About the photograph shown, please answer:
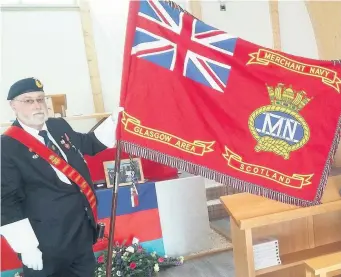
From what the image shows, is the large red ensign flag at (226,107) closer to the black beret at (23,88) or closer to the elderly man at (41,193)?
the elderly man at (41,193)

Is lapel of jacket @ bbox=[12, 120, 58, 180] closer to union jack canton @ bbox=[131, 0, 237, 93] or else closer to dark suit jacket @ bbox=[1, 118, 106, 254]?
dark suit jacket @ bbox=[1, 118, 106, 254]

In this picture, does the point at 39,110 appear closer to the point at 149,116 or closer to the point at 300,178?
the point at 149,116

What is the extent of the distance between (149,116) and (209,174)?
0.43m

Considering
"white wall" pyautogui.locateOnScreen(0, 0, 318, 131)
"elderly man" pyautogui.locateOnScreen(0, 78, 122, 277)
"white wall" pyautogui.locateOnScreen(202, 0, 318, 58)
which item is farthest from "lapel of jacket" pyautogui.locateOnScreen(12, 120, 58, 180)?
"white wall" pyautogui.locateOnScreen(202, 0, 318, 58)

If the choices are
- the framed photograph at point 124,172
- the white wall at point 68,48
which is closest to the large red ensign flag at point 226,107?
the framed photograph at point 124,172

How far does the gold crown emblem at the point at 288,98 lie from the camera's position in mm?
1837

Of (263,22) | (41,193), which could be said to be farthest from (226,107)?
(263,22)

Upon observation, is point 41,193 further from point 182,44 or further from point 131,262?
point 131,262

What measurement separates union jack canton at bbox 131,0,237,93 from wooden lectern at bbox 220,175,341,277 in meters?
0.77

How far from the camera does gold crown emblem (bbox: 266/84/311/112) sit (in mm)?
1837

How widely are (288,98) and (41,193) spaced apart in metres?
1.33

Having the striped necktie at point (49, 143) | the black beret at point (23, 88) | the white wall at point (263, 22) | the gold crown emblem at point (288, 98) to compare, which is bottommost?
the striped necktie at point (49, 143)

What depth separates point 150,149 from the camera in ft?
5.60

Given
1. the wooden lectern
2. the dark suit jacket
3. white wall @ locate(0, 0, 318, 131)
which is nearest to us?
the dark suit jacket
